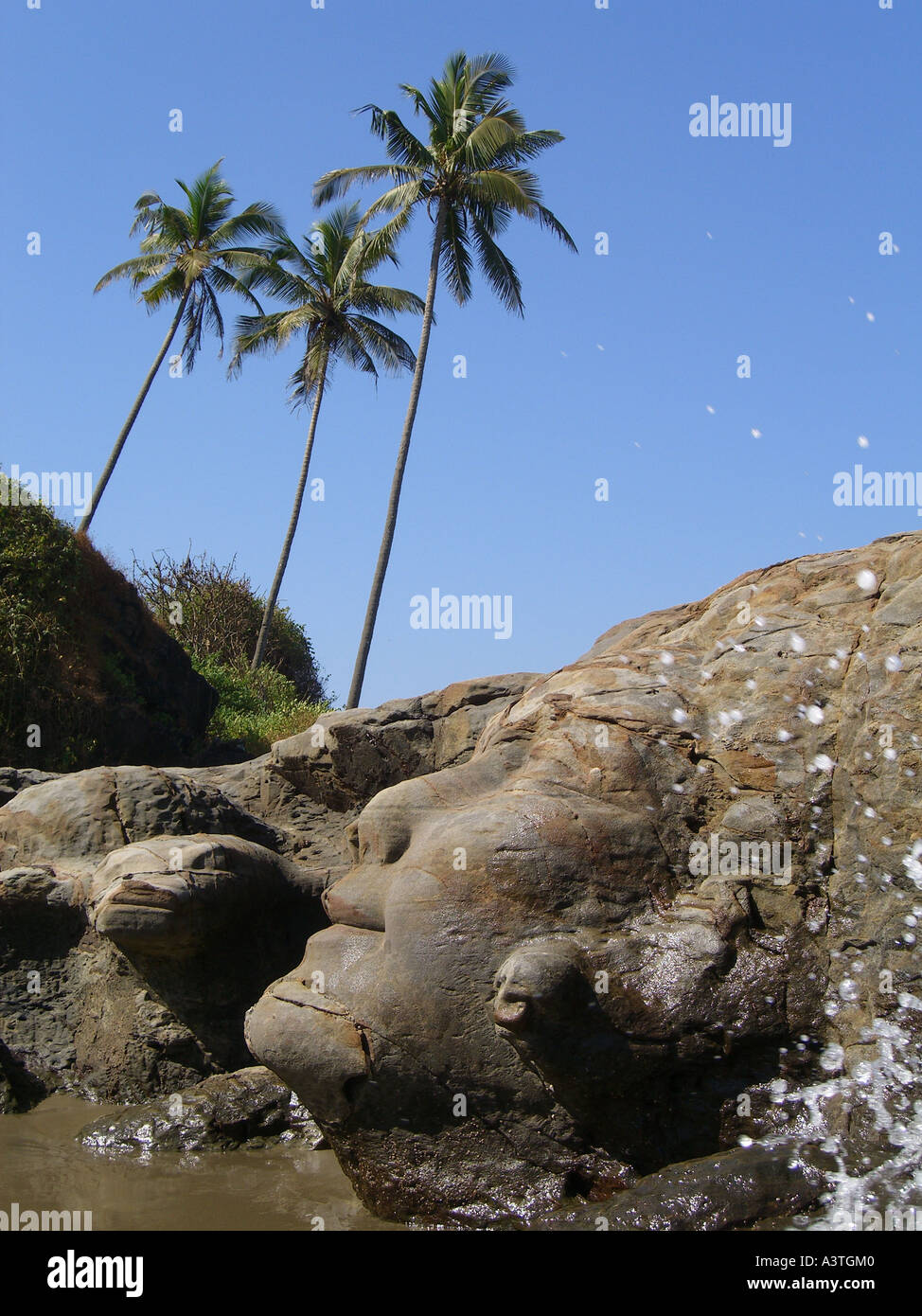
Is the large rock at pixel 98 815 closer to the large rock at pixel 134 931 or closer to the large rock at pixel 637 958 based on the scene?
the large rock at pixel 134 931

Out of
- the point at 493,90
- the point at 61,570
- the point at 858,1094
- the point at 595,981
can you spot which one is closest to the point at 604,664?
the point at 595,981

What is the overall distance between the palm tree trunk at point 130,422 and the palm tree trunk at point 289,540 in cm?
353

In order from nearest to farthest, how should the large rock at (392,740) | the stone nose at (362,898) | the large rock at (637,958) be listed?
the large rock at (637,958)
the stone nose at (362,898)
the large rock at (392,740)

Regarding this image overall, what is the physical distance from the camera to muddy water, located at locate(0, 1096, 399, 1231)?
15.8ft

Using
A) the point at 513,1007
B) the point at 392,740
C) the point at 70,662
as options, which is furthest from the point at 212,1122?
the point at 70,662

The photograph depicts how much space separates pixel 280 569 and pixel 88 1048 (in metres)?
18.9

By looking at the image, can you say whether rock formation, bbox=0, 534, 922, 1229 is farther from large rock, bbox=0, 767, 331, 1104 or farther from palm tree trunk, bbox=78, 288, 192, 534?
palm tree trunk, bbox=78, 288, 192, 534

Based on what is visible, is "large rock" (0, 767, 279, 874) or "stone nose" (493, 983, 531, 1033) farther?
"large rock" (0, 767, 279, 874)

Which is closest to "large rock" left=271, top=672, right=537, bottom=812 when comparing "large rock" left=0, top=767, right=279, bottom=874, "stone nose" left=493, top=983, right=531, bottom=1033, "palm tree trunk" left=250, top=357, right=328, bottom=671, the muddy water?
"large rock" left=0, top=767, right=279, bottom=874

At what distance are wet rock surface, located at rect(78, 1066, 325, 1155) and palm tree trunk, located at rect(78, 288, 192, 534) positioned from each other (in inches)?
684

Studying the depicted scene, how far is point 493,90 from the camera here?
21719 mm

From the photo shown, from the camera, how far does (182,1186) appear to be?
5.22m

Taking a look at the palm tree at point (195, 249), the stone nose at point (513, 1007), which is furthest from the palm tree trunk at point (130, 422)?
the stone nose at point (513, 1007)

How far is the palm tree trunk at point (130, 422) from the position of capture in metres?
22.6
